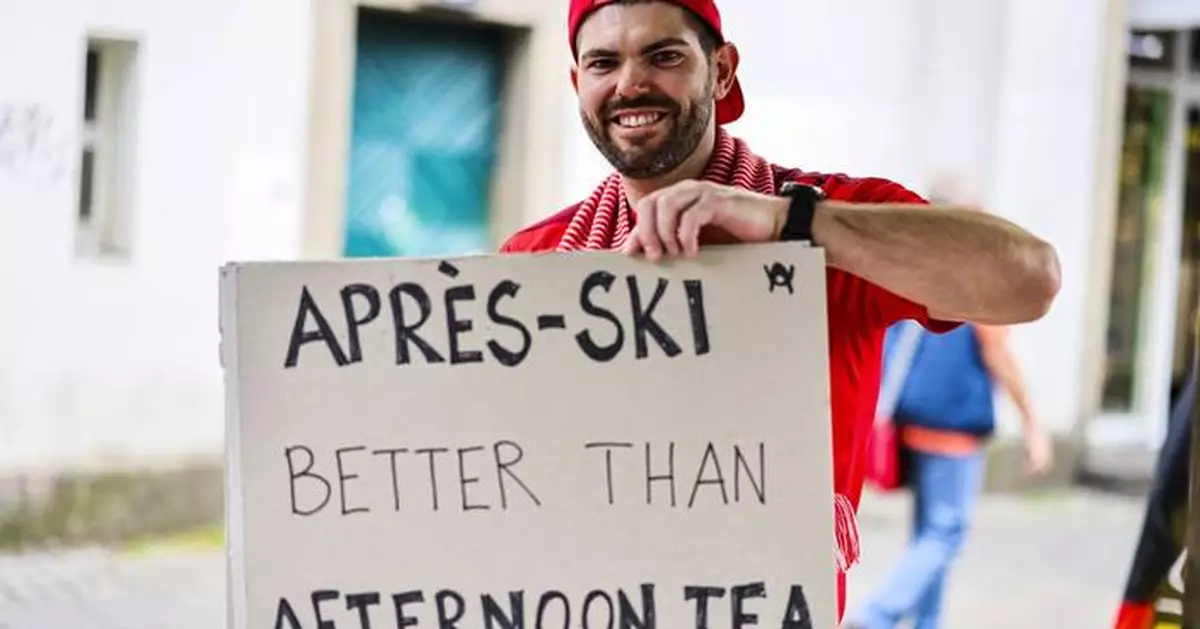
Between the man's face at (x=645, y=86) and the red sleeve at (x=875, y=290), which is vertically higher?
the man's face at (x=645, y=86)

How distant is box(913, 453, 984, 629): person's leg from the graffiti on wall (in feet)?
13.3

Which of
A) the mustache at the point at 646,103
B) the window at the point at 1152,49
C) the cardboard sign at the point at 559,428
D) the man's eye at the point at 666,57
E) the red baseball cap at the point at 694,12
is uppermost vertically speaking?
the window at the point at 1152,49

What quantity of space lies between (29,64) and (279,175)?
1244 millimetres

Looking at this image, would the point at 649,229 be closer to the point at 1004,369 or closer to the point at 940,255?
the point at 940,255

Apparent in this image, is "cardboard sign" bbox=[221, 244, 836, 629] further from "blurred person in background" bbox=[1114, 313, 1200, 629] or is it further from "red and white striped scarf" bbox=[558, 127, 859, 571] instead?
"blurred person in background" bbox=[1114, 313, 1200, 629]

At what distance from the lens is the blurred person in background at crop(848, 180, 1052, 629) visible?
6.07 metres

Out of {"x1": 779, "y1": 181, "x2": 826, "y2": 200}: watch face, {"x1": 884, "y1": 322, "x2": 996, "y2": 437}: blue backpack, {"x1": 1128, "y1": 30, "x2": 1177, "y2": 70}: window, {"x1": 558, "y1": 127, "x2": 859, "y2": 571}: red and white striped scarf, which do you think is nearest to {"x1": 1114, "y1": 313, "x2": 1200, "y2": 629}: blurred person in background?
{"x1": 558, "y1": 127, "x2": 859, "y2": 571}: red and white striped scarf

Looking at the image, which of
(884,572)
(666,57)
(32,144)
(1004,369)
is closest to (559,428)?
(666,57)

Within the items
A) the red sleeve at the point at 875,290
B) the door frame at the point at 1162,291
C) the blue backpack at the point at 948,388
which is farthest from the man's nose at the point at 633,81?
the door frame at the point at 1162,291

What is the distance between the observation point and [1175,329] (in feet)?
40.2

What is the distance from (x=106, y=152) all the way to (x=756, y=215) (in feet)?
21.0

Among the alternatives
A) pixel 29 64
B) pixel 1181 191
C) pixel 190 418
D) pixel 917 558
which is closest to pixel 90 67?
pixel 29 64

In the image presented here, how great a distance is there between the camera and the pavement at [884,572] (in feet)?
23.0

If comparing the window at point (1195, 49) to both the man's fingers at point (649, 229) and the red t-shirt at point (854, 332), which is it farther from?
the man's fingers at point (649, 229)
